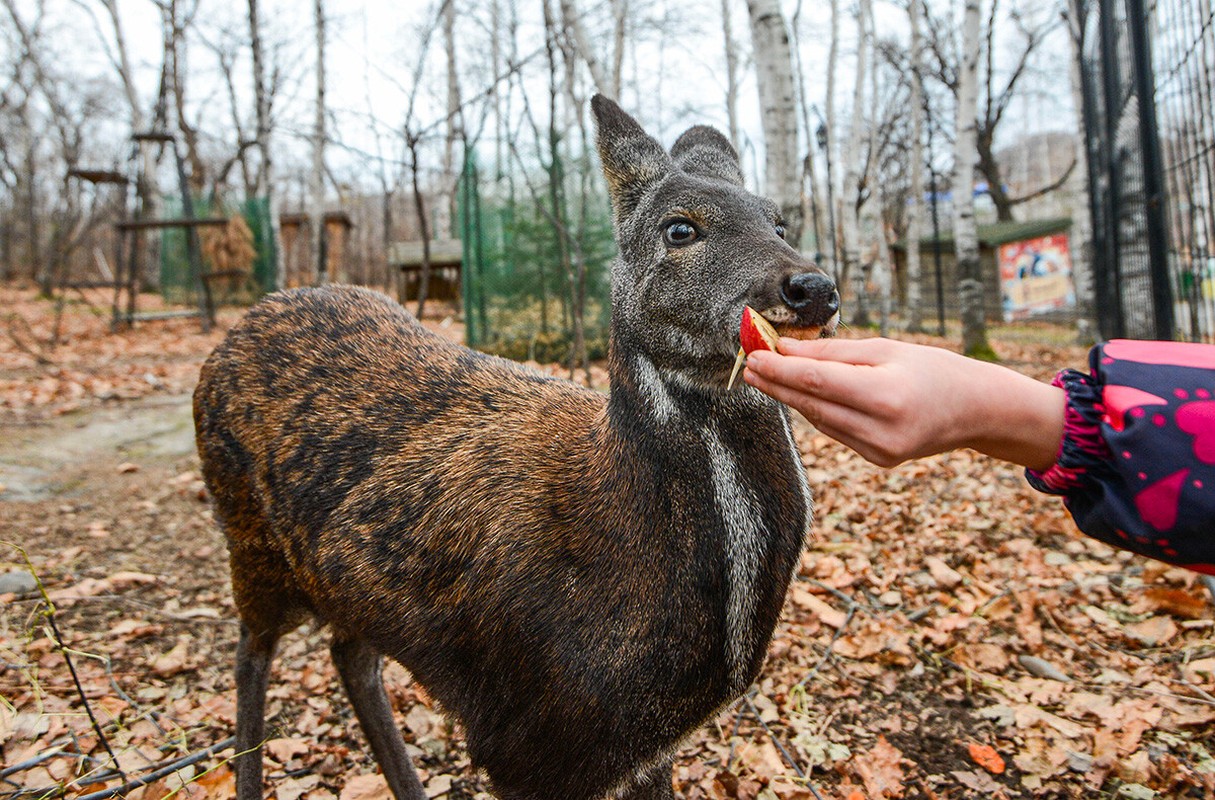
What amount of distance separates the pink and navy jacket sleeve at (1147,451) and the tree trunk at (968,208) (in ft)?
31.9

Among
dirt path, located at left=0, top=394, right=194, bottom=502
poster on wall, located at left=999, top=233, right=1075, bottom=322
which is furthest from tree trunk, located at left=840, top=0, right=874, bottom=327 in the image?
dirt path, located at left=0, top=394, right=194, bottom=502

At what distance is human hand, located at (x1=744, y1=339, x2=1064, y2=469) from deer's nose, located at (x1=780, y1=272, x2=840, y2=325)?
45 cm

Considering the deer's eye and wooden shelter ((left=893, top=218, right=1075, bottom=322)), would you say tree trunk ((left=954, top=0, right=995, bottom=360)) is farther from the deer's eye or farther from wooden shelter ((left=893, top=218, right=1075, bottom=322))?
the deer's eye

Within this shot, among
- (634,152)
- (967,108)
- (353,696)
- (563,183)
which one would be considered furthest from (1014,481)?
(967,108)

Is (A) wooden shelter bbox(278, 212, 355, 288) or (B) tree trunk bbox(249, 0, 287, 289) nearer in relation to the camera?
(B) tree trunk bbox(249, 0, 287, 289)

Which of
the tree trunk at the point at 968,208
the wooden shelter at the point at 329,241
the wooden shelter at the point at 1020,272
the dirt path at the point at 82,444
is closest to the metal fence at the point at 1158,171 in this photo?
the tree trunk at the point at 968,208

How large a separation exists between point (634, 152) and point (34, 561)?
403cm

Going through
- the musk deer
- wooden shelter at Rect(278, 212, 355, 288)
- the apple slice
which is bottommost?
the musk deer

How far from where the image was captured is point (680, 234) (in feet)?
7.23

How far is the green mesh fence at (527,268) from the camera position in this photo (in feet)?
29.1

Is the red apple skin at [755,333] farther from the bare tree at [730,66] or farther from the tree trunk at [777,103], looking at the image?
the bare tree at [730,66]

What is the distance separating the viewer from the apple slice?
1657mm

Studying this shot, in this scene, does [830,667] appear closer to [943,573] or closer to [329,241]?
[943,573]

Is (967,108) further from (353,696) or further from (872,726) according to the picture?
(353,696)
